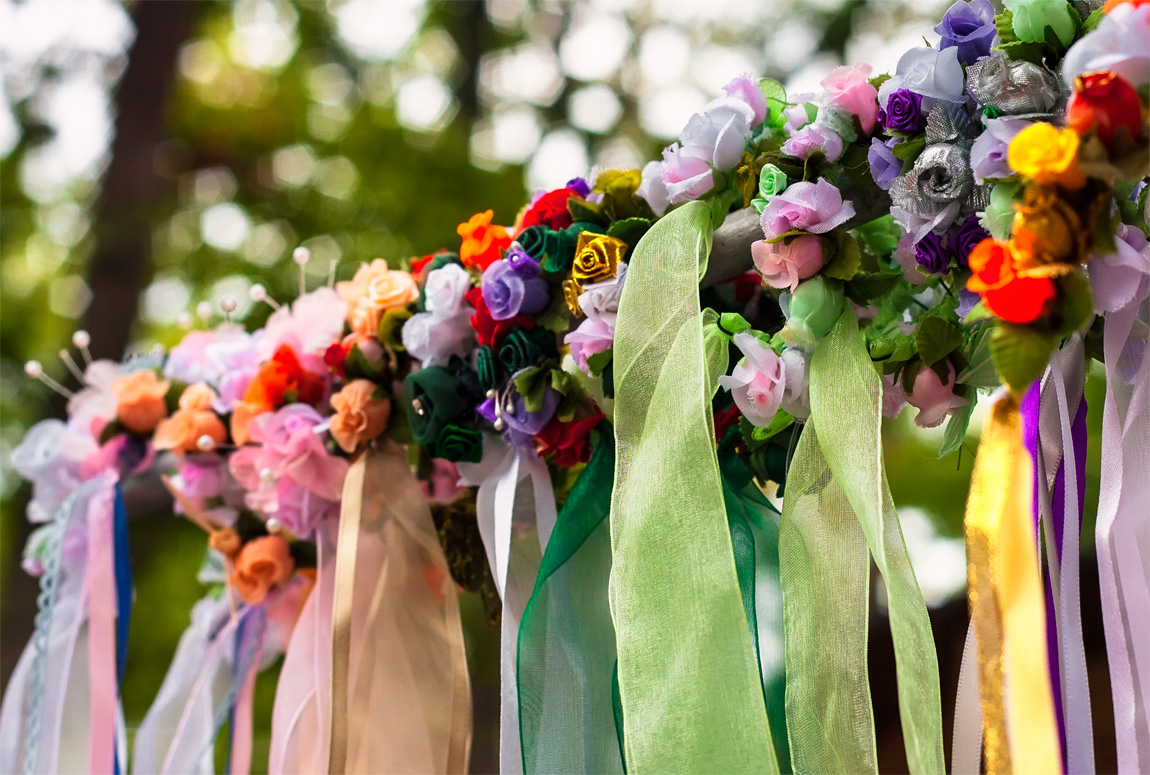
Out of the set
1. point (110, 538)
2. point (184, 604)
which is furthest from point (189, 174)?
point (110, 538)

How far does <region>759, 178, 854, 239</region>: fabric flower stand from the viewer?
64 cm

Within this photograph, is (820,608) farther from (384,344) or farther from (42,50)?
(42,50)

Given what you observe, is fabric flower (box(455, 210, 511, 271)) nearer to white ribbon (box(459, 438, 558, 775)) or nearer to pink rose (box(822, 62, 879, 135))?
white ribbon (box(459, 438, 558, 775))

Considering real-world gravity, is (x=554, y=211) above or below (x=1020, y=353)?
above

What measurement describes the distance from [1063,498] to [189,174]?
10.4 ft

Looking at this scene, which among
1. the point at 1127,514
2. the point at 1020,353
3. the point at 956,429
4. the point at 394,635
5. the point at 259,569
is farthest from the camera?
the point at 259,569

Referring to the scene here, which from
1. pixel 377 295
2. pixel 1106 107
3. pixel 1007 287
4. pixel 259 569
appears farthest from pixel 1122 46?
pixel 259 569

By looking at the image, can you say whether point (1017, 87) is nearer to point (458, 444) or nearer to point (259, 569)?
point (458, 444)

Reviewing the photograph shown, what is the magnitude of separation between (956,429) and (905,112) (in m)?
0.23

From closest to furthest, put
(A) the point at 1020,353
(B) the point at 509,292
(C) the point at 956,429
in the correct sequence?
(A) the point at 1020,353 < (C) the point at 956,429 < (B) the point at 509,292

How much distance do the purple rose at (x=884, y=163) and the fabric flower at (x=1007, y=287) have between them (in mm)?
157

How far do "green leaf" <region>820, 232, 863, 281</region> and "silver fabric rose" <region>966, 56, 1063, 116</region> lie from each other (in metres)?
0.12

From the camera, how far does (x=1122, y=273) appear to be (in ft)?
1.80

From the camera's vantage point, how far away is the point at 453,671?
91 centimetres
